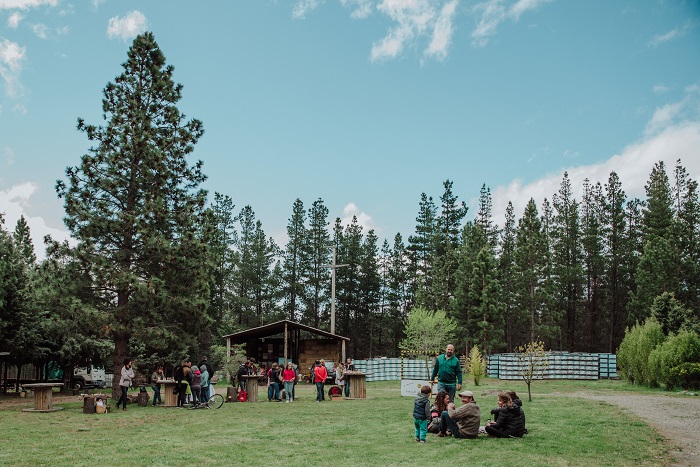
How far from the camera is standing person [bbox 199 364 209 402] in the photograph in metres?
19.3

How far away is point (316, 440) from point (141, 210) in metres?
13.7

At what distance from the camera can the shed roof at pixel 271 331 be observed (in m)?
32.2

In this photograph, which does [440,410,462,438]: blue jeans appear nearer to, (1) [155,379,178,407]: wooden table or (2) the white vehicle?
(1) [155,379,178,407]: wooden table

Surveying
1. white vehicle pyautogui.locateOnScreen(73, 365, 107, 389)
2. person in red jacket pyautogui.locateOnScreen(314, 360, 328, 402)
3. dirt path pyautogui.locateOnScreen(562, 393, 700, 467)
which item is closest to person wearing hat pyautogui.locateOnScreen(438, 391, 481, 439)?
dirt path pyautogui.locateOnScreen(562, 393, 700, 467)

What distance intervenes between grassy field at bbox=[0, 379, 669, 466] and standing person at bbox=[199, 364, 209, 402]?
2.47m

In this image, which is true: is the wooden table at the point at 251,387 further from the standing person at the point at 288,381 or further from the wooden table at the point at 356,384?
the wooden table at the point at 356,384

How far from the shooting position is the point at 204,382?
63.5 feet

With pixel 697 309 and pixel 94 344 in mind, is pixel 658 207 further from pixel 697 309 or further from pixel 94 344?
pixel 94 344

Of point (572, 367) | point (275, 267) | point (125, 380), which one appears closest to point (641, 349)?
point (572, 367)

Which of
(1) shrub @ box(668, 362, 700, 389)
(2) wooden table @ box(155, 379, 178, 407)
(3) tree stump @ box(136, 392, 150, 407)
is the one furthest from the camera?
(1) shrub @ box(668, 362, 700, 389)

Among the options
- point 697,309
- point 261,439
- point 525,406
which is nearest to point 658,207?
point 697,309

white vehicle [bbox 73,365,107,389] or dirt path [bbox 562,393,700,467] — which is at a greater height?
dirt path [bbox 562,393,700,467]

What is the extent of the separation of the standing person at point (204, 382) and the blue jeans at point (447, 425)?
10.4m

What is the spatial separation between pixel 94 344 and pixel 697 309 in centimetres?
4012
